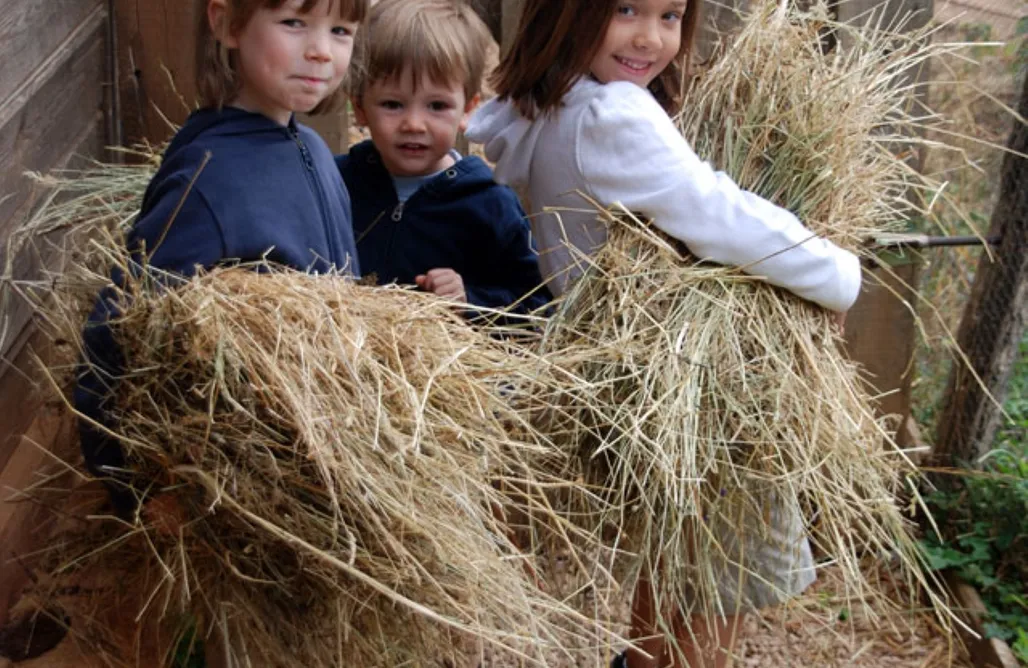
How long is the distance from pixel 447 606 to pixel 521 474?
1.09 ft

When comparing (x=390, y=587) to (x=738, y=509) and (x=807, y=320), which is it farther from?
(x=807, y=320)

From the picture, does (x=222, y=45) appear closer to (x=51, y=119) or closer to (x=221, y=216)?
(x=221, y=216)

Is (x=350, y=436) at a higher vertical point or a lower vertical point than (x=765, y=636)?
higher

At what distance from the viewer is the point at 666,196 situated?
7.59 feet

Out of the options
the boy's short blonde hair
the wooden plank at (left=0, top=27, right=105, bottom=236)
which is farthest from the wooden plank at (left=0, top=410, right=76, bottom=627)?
the boy's short blonde hair

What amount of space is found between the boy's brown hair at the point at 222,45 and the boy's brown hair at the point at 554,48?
41 cm

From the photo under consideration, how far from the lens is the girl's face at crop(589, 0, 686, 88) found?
2.44 metres

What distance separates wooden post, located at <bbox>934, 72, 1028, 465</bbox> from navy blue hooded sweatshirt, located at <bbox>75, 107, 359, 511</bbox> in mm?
2048

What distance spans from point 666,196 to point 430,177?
2.11 feet

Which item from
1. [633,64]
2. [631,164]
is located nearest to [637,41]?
[633,64]

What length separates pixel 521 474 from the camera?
6.77ft

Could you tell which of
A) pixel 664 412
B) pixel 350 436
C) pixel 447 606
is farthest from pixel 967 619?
pixel 350 436

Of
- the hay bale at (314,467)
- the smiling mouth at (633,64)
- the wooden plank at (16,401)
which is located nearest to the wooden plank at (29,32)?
the wooden plank at (16,401)

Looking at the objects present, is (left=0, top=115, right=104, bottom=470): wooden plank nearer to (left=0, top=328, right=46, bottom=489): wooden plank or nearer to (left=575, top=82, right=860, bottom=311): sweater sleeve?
(left=0, top=328, right=46, bottom=489): wooden plank
